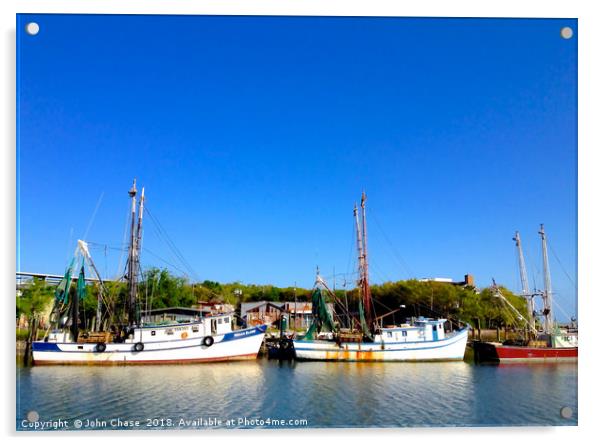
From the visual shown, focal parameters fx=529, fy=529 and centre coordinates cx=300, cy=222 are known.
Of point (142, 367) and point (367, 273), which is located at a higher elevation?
point (367, 273)

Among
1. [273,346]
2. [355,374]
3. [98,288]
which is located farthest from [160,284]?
[355,374]

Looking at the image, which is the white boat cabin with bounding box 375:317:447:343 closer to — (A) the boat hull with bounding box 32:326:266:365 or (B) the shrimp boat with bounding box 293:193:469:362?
(B) the shrimp boat with bounding box 293:193:469:362

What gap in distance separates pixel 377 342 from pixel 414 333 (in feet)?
4.13

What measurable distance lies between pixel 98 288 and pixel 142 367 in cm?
395

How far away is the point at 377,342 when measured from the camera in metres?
16.4

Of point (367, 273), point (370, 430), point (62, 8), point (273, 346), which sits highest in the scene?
point (62, 8)

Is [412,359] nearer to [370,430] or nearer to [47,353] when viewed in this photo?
[370,430]

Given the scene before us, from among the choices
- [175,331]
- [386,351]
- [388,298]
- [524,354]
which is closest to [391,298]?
[388,298]

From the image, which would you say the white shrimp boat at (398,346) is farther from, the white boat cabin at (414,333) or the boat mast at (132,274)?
the boat mast at (132,274)

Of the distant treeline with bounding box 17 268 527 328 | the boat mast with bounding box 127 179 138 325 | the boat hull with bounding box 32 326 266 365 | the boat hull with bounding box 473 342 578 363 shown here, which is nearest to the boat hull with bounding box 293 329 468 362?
the boat hull with bounding box 473 342 578 363

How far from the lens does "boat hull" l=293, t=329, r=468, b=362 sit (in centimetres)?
1617

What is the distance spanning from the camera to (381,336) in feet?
54.4

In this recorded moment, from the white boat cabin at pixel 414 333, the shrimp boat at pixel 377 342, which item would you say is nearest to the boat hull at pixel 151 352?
the shrimp boat at pixel 377 342

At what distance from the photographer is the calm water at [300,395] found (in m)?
7.80
